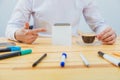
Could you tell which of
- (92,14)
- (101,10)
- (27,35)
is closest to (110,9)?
(101,10)

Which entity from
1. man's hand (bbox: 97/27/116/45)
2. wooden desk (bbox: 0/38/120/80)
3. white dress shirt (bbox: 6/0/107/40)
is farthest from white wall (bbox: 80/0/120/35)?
wooden desk (bbox: 0/38/120/80)

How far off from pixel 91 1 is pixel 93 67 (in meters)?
0.99

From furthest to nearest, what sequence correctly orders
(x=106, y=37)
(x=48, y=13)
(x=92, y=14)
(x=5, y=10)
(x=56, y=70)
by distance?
(x=5, y=10) < (x=92, y=14) < (x=48, y=13) < (x=106, y=37) < (x=56, y=70)

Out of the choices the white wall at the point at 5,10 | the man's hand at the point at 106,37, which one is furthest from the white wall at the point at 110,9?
the man's hand at the point at 106,37

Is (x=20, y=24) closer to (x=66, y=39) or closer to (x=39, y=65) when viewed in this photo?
(x=66, y=39)

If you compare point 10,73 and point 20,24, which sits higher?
point 20,24

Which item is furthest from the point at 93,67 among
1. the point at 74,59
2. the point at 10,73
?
the point at 10,73

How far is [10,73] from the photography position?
1.70ft

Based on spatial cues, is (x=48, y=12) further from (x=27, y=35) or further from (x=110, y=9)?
(x=110, y=9)

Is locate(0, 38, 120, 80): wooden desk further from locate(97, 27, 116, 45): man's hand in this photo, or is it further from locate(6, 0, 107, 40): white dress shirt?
locate(6, 0, 107, 40): white dress shirt

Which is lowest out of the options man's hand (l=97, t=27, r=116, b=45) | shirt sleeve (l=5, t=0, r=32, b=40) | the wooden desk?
the wooden desk

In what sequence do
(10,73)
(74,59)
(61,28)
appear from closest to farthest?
(10,73)
(74,59)
(61,28)

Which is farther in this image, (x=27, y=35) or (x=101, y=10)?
(x=101, y=10)

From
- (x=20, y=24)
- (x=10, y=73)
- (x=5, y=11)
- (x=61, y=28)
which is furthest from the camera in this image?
(x=5, y=11)
